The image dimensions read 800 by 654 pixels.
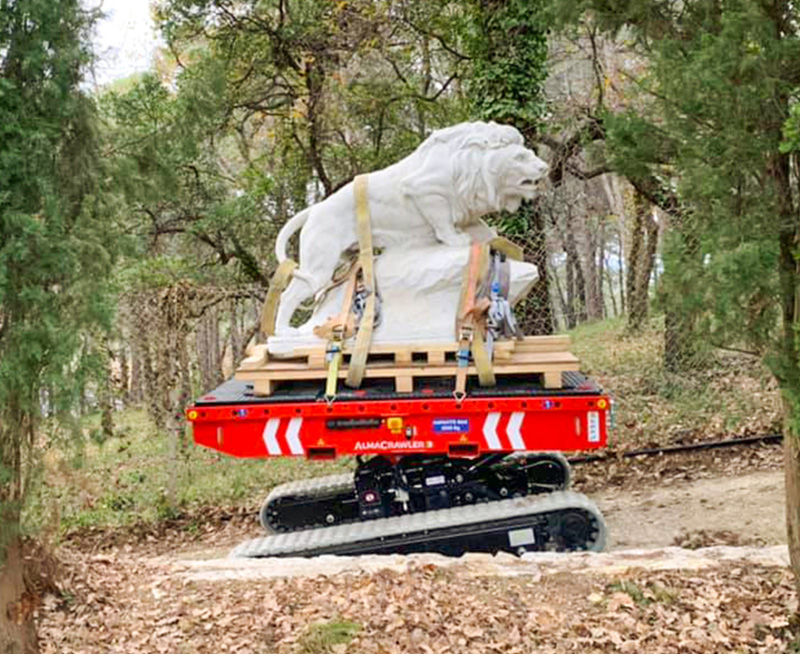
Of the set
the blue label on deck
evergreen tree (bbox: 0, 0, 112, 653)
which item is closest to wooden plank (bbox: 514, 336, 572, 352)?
the blue label on deck

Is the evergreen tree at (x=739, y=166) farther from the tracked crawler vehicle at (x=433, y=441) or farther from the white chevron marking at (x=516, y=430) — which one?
the white chevron marking at (x=516, y=430)

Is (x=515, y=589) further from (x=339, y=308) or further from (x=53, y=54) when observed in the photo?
(x=53, y=54)

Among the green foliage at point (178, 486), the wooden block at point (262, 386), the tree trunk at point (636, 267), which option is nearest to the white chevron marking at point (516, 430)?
the wooden block at point (262, 386)

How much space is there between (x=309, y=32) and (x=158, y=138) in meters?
7.22

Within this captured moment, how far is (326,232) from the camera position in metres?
6.10

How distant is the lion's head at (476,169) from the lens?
584cm

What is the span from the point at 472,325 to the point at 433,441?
876 millimetres

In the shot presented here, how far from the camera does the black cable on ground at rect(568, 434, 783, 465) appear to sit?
322 inches

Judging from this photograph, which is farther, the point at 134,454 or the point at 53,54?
the point at 134,454

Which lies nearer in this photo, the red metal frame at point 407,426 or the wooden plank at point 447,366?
the red metal frame at point 407,426

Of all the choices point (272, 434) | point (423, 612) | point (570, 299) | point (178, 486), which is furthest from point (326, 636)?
point (570, 299)

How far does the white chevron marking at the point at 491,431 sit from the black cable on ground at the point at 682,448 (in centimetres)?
336

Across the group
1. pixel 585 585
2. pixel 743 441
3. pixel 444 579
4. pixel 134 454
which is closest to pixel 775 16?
pixel 585 585

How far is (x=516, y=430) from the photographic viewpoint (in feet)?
17.4
